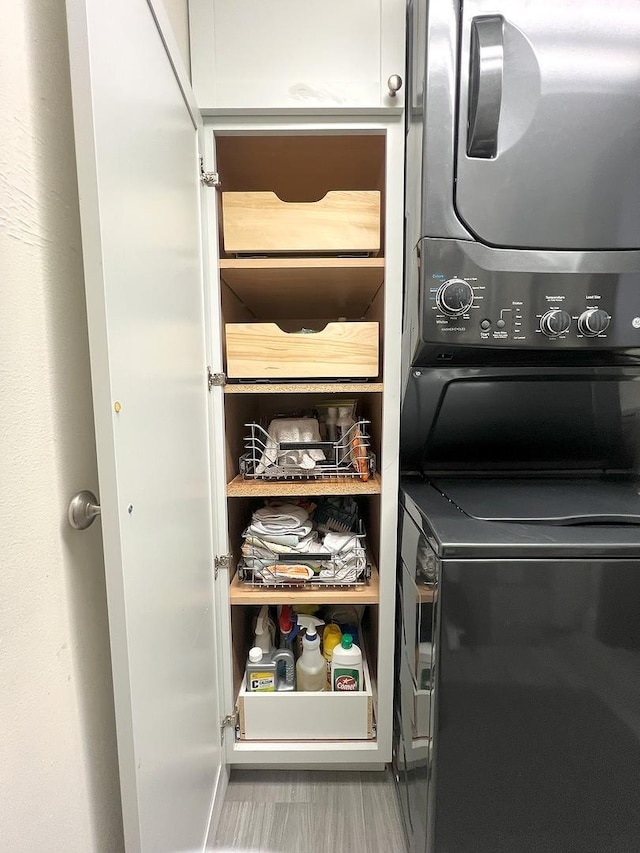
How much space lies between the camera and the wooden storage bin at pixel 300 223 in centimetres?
108

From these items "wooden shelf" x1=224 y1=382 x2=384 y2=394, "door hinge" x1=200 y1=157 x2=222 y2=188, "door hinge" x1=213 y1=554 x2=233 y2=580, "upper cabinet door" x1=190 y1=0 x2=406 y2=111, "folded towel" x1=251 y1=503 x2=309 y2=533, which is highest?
→ "upper cabinet door" x1=190 y1=0 x2=406 y2=111

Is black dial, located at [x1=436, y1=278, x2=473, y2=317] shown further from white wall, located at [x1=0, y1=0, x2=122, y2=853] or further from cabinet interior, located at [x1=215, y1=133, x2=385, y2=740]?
white wall, located at [x1=0, y1=0, x2=122, y2=853]

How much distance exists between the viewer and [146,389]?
0.69 meters

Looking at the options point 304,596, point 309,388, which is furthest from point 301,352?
point 304,596

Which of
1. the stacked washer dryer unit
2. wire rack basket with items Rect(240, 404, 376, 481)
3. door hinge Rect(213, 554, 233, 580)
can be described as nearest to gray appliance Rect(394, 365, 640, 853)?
the stacked washer dryer unit

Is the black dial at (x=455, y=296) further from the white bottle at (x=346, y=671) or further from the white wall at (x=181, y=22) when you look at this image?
the white bottle at (x=346, y=671)

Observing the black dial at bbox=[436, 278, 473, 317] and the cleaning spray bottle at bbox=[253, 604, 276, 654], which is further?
the cleaning spray bottle at bbox=[253, 604, 276, 654]

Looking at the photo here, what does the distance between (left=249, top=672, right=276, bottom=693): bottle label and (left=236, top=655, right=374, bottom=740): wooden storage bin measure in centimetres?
3

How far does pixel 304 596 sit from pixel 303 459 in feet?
1.37

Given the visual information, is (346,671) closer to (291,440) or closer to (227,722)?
(227,722)

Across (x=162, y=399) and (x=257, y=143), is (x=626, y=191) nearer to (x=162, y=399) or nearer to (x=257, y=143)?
(x=257, y=143)

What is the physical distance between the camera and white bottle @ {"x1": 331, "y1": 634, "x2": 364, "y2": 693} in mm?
1301

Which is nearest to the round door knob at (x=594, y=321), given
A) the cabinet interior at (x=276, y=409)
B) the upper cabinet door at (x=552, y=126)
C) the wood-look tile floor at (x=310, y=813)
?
the upper cabinet door at (x=552, y=126)

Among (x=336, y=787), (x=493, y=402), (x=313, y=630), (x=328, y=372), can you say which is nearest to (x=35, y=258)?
(x=328, y=372)
